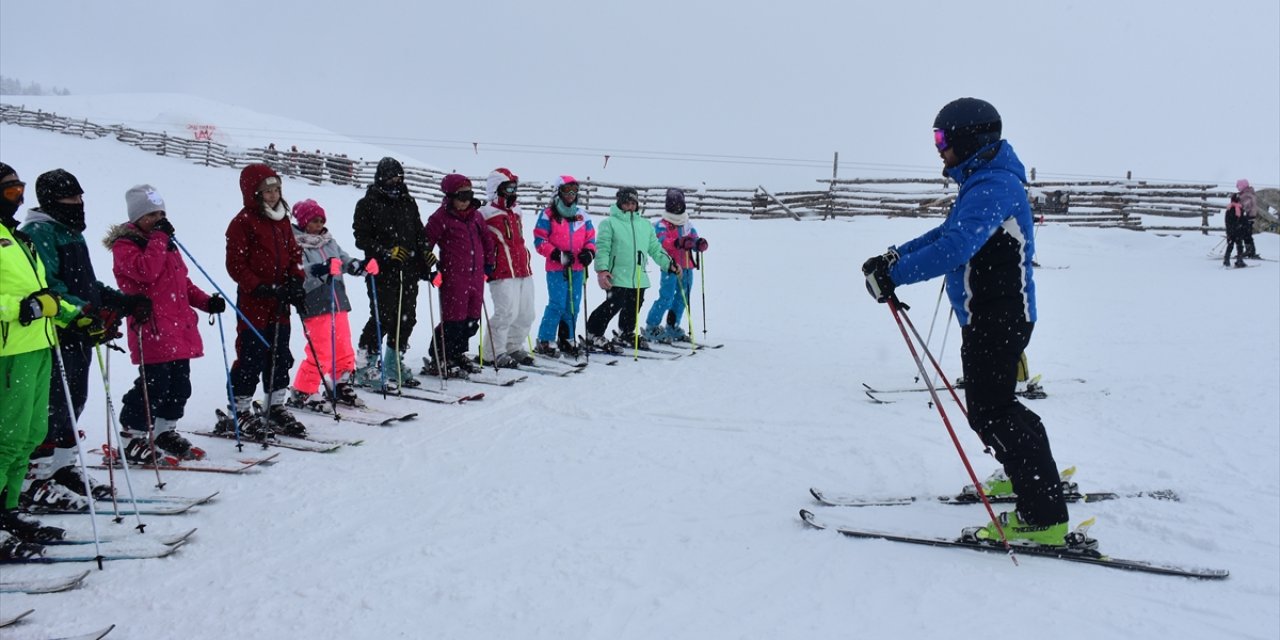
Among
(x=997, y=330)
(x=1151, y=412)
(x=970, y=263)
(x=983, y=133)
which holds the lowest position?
(x=1151, y=412)

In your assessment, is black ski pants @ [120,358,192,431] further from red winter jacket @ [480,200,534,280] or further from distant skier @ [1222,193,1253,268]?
distant skier @ [1222,193,1253,268]

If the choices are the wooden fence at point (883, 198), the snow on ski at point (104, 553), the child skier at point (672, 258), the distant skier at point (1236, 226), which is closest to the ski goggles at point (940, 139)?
the snow on ski at point (104, 553)

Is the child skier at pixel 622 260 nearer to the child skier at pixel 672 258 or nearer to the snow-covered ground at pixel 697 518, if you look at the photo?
the child skier at pixel 672 258

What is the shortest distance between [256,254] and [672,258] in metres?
5.20

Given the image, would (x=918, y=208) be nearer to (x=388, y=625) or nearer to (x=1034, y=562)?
(x=1034, y=562)

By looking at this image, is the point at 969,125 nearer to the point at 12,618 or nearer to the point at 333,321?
the point at 12,618

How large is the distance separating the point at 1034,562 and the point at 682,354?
19.0 ft

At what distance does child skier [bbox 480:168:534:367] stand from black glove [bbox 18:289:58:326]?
429 centimetres

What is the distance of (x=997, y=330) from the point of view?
332cm

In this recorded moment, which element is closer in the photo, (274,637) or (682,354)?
(274,637)

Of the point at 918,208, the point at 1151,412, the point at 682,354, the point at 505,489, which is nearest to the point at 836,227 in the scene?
the point at 918,208

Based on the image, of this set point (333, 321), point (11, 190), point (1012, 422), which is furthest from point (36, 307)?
point (1012, 422)

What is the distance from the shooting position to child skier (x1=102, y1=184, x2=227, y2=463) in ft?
14.7

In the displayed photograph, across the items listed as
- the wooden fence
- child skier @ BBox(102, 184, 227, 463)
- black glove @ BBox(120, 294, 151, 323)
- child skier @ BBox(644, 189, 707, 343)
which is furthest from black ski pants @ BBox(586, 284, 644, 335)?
the wooden fence
